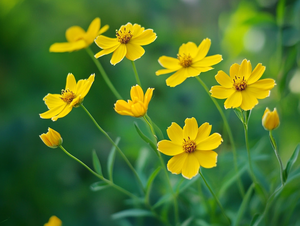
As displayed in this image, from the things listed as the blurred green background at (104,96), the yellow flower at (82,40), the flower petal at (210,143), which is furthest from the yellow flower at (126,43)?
the blurred green background at (104,96)

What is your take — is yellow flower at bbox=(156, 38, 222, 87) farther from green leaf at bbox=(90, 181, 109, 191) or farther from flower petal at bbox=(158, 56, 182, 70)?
green leaf at bbox=(90, 181, 109, 191)

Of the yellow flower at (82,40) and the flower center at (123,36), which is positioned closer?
the flower center at (123,36)

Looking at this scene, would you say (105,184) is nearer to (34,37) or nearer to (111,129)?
(111,129)

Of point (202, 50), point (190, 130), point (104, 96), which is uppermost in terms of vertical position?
point (202, 50)

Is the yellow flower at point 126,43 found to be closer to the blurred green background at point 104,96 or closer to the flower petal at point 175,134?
the flower petal at point 175,134

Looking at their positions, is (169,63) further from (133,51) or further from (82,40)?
(82,40)

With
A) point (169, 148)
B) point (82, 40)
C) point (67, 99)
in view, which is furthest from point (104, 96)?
point (169, 148)

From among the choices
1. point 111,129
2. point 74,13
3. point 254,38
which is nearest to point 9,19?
point 74,13
